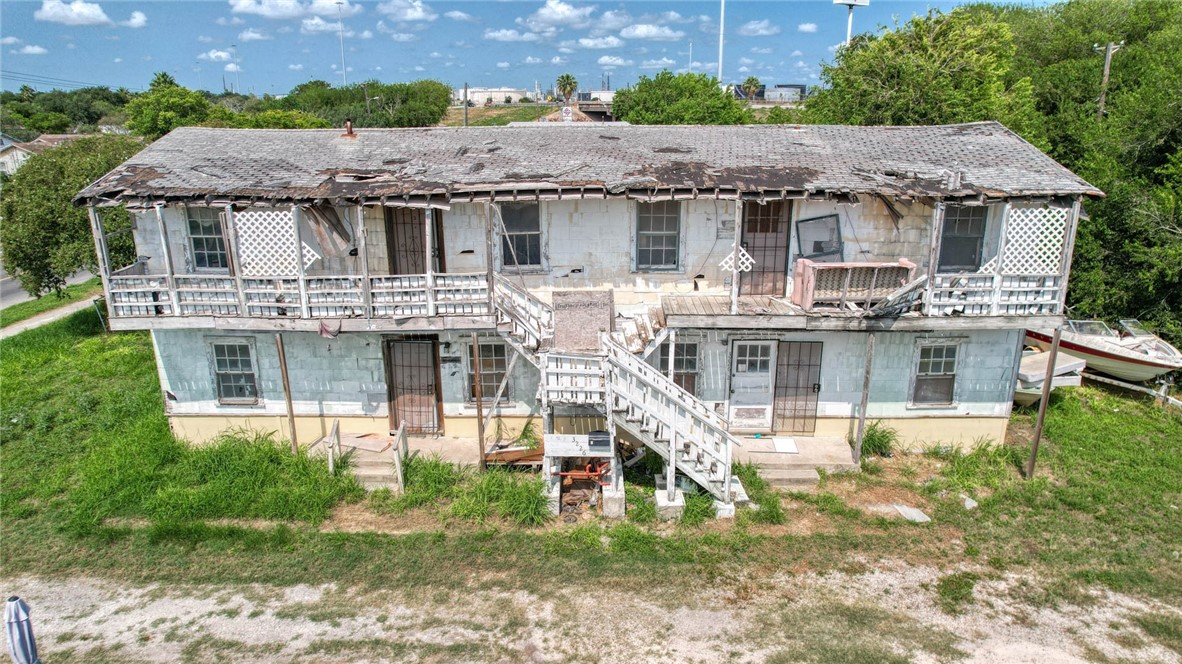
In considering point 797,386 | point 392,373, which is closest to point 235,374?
point 392,373

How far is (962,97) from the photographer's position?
76.5 feet

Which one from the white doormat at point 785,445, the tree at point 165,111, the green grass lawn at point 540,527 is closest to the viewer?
the green grass lawn at point 540,527

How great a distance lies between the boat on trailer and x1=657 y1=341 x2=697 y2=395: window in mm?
9604

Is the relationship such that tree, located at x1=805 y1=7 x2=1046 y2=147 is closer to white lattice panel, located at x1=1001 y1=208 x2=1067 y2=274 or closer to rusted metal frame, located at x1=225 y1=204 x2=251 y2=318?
white lattice panel, located at x1=1001 y1=208 x2=1067 y2=274

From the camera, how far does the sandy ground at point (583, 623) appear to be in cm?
912

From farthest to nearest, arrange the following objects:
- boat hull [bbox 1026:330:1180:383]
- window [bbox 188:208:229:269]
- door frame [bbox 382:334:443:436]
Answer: boat hull [bbox 1026:330:1180:383] → door frame [bbox 382:334:443:436] → window [bbox 188:208:229:269]

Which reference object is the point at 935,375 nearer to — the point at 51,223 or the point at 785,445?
the point at 785,445

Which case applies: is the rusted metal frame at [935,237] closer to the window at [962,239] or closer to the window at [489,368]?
the window at [962,239]

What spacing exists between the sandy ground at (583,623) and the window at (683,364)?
4978mm

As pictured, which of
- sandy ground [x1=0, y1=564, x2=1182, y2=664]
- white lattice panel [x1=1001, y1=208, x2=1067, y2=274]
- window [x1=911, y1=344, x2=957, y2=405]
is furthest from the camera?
window [x1=911, y1=344, x2=957, y2=405]

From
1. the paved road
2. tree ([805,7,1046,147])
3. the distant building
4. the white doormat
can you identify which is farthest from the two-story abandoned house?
the distant building

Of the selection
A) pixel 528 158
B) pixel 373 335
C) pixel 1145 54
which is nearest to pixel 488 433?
pixel 373 335

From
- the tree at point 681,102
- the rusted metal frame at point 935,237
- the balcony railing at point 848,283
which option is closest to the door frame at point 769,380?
the balcony railing at point 848,283

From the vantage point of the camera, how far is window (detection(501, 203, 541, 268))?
551 inches
